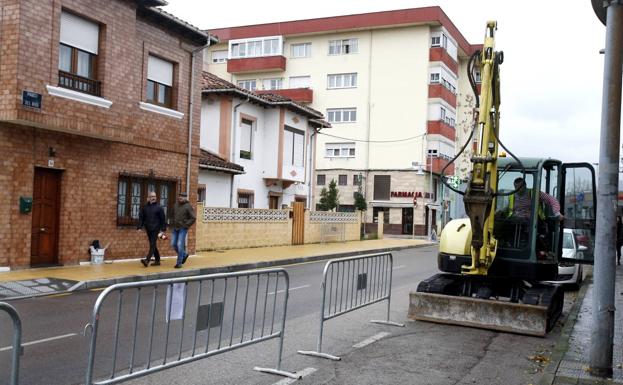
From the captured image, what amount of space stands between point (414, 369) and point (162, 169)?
12334mm

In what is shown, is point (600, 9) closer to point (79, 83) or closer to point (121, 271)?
point (121, 271)

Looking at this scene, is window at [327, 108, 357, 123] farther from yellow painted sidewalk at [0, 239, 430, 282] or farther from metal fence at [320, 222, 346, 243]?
yellow painted sidewalk at [0, 239, 430, 282]

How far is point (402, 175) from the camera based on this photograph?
152 ft

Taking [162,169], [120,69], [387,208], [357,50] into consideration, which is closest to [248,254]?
[162,169]

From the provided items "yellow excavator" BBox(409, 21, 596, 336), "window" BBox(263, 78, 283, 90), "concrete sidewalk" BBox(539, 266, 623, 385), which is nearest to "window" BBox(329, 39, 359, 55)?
"window" BBox(263, 78, 283, 90)

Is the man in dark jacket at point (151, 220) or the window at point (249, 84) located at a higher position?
the window at point (249, 84)

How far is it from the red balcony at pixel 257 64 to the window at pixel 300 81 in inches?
48.3

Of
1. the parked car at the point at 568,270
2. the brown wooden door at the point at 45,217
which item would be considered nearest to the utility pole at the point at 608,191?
the parked car at the point at 568,270

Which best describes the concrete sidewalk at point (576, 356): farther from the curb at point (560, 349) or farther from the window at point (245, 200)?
the window at point (245, 200)

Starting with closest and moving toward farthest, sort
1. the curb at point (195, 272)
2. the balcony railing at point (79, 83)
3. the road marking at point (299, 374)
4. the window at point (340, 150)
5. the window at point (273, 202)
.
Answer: the road marking at point (299, 374)
the curb at point (195, 272)
the balcony railing at point (79, 83)
the window at point (273, 202)
the window at point (340, 150)

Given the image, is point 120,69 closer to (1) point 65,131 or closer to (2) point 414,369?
(1) point 65,131

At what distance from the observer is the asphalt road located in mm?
5836

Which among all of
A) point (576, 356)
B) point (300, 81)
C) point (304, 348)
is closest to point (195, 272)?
point (304, 348)

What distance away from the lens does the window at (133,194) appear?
15875mm
